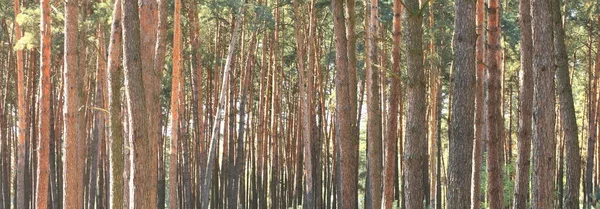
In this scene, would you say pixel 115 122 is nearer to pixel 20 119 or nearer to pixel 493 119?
pixel 493 119

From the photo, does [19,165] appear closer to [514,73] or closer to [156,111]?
[156,111]

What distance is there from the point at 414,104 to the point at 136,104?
2881 millimetres

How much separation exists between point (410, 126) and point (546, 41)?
72.8 inches

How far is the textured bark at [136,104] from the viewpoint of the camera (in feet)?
22.4

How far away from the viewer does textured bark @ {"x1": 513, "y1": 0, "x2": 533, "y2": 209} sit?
31.4 ft

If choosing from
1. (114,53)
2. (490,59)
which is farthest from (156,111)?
(490,59)

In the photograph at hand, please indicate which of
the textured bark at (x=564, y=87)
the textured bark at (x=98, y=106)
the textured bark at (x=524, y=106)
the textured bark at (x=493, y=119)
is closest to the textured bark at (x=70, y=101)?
the textured bark at (x=98, y=106)

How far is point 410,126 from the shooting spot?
8.02 metres

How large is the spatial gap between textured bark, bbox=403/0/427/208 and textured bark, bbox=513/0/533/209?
211cm

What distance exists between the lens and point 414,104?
797 cm

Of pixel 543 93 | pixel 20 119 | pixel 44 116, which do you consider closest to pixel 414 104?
pixel 543 93

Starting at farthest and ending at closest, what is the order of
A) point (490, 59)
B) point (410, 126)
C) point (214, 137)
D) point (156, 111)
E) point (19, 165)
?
1. point (19, 165)
2. point (214, 137)
3. point (490, 59)
4. point (156, 111)
5. point (410, 126)

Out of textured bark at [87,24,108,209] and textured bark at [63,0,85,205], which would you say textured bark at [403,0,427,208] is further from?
textured bark at [87,24,108,209]

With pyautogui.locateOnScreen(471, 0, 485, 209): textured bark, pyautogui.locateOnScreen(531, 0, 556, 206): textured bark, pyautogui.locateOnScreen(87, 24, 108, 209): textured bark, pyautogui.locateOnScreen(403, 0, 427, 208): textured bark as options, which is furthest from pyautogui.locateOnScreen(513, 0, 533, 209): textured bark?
pyautogui.locateOnScreen(87, 24, 108, 209): textured bark
